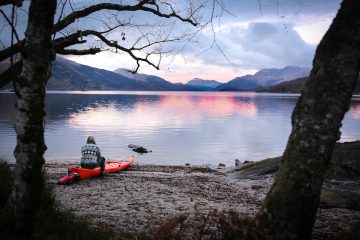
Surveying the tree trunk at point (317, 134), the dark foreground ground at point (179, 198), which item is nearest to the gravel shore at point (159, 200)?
the dark foreground ground at point (179, 198)

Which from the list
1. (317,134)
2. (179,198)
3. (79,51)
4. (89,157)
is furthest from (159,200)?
(317,134)

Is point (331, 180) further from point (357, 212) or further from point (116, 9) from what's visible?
point (116, 9)

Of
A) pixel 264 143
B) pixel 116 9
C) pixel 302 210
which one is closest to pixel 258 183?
pixel 116 9

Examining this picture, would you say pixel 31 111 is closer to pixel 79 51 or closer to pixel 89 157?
pixel 79 51

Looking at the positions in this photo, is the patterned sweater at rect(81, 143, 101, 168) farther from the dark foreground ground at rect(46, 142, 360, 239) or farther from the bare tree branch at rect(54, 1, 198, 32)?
the bare tree branch at rect(54, 1, 198, 32)

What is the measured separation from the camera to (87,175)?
1830 centimetres

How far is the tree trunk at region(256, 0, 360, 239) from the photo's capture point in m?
5.08

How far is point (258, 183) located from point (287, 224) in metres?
14.2

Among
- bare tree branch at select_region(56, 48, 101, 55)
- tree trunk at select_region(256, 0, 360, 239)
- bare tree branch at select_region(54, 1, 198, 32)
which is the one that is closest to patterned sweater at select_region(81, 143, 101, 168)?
bare tree branch at select_region(56, 48, 101, 55)

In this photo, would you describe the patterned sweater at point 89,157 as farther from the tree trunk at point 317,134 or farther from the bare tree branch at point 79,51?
the tree trunk at point 317,134

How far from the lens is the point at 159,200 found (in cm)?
1392

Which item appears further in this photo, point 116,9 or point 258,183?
point 258,183

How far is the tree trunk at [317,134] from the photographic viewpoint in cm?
508

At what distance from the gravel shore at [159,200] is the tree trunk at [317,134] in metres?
3.08
